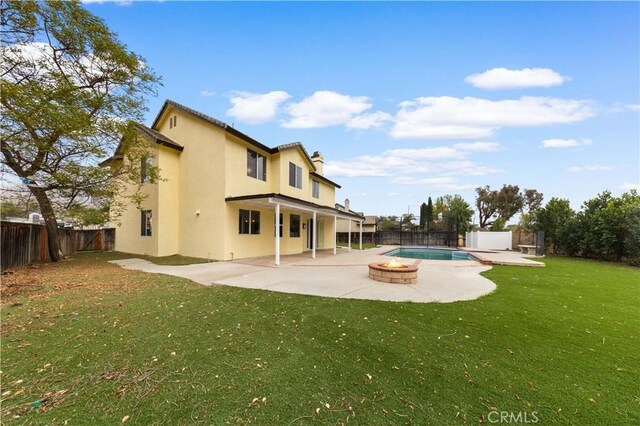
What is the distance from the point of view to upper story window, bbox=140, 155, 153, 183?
12.9m

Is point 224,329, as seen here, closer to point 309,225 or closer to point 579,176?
point 309,225

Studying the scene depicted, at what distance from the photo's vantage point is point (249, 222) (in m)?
14.3

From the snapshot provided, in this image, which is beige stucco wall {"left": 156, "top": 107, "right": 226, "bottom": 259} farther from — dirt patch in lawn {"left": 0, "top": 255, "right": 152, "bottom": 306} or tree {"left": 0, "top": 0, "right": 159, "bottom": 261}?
dirt patch in lawn {"left": 0, "top": 255, "right": 152, "bottom": 306}

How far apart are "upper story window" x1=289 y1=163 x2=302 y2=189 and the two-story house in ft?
0.40

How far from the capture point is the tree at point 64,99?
27.2ft

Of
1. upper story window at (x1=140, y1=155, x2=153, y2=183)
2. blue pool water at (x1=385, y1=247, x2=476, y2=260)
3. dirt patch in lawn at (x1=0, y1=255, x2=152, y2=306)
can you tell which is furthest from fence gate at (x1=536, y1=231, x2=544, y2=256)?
upper story window at (x1=140, y1=155, x2=153, y2=183)

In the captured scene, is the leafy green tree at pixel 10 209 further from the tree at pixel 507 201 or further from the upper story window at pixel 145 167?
the tree at pixel 507 201

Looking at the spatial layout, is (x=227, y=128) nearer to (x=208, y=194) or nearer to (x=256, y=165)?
(x=256, y=165)

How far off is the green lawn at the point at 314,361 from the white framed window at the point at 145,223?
9.27m

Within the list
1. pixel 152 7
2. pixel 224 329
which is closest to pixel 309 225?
pixel 152 7

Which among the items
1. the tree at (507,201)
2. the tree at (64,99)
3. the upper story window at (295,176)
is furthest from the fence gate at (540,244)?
the tree at (507,201)

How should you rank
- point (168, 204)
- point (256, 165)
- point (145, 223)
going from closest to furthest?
point (168, 204) → point (145, 223) → point (256, 165)

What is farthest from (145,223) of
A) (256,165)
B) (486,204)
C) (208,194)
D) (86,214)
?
(486,204)
